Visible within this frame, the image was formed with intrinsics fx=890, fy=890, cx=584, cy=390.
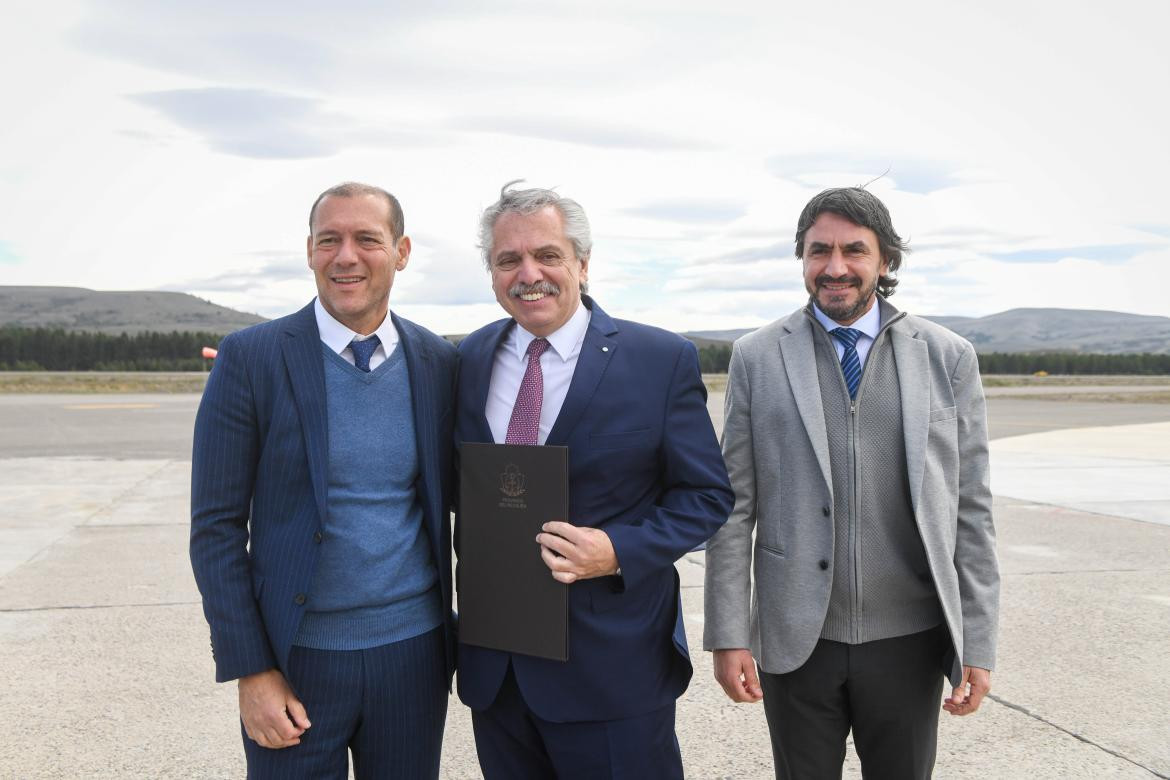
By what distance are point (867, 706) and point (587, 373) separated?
4.03ft

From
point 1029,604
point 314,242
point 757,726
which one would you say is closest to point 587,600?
point 314,242

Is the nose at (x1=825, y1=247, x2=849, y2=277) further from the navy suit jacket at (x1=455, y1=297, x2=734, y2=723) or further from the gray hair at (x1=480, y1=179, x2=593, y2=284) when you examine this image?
the gray hair at (x1=480, y1=179, x2=593, y2=284)

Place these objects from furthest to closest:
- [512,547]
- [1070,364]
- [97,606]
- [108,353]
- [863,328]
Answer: [1070,364]
[108,353]
[97,606]
[863,328]
[512,547]

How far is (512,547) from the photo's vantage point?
231 cm

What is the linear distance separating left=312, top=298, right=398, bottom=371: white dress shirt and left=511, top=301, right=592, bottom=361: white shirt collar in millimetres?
353

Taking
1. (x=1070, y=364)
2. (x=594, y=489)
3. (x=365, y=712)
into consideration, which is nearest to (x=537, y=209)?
(x=594, y=489)

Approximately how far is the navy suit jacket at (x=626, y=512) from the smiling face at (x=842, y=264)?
449 millimetres

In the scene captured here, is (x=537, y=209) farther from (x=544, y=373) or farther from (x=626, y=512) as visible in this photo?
(x=626, y=512)

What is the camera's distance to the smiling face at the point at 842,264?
2.55 m

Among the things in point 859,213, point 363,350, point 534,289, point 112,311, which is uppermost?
point 112,311

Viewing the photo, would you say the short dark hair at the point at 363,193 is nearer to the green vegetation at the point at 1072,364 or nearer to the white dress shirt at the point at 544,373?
the white dress shirt at the point at 544,373

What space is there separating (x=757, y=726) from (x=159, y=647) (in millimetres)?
3337

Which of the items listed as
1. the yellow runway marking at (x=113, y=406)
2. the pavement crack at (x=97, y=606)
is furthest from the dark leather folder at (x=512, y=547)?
the yellow runway marking at (x=113, y=406)

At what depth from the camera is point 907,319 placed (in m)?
2.62
